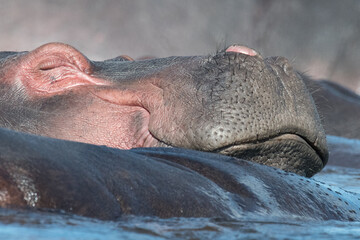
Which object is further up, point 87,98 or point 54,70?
point 54,70

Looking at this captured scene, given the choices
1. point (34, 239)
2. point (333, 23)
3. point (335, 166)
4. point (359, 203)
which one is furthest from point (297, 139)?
point (333, 23)

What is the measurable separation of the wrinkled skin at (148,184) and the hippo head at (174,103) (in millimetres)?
305

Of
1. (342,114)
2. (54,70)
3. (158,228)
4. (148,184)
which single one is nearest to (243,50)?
(54,70)

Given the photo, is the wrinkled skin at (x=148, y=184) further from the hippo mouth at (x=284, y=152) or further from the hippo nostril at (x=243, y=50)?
the hippo nostril at (x=243, y=50)

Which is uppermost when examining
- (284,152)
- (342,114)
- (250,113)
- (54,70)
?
(342,114)

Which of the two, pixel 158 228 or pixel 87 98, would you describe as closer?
pixel 158 228

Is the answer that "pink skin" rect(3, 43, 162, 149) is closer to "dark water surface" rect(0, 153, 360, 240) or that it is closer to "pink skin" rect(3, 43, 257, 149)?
"pink skin" rect(3, 43, 257, 149)

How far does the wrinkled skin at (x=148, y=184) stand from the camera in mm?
1728

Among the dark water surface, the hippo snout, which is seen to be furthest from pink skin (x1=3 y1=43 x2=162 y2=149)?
the dark water surface

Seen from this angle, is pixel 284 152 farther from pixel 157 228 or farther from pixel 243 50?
Result: pixel 157 228

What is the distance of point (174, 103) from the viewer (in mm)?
3031

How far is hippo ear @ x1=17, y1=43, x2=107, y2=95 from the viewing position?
337cm

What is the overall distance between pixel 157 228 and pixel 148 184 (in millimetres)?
216

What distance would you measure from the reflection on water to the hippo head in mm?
666
